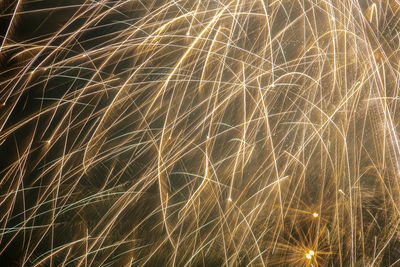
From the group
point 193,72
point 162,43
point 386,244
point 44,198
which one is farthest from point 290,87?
point 44,198

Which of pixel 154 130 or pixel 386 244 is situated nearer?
pixel 386 244

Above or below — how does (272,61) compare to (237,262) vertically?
above

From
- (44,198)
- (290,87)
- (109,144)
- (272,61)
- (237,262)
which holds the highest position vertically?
(272,61)

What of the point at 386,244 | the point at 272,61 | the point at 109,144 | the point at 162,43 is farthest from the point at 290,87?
the point at 109,144

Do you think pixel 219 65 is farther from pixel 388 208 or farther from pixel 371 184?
pixel 388 208

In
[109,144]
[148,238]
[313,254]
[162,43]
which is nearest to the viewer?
[313,254]

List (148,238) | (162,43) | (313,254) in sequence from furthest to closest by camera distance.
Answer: (162,43)
(148,238)
(313,254)
